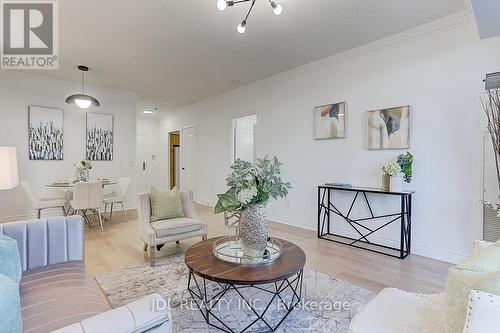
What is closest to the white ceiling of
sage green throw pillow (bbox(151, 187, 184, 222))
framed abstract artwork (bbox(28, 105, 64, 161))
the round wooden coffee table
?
framed abstract artwork (bbox(28, 105, 64, 161))

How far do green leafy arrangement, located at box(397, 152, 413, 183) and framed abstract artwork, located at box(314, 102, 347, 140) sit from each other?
94cm

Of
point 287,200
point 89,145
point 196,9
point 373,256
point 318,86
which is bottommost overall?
point 373,256

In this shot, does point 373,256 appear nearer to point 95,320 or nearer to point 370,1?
point 370,1

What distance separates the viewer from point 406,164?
307 centimetres

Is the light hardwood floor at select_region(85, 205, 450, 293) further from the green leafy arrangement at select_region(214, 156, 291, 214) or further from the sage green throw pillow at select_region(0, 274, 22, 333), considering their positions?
the sage green throw pillow at select_region(0, 274, 22, 333)

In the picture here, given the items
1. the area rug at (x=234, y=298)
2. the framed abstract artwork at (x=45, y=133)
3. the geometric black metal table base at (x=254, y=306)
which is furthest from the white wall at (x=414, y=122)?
the framed abstract artwork at (x=45, y=133)

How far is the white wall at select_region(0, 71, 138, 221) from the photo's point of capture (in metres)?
4.57

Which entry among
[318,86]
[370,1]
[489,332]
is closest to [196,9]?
[370,1]

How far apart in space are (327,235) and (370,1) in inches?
119

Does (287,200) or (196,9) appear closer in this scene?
(196,9)

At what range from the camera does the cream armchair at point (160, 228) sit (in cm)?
279

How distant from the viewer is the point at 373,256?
3.09 m

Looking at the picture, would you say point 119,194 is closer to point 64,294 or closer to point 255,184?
point 64,294

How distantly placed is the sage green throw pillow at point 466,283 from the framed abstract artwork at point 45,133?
6083 mm
